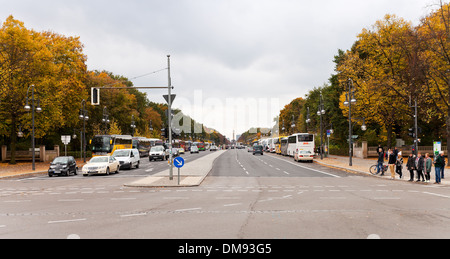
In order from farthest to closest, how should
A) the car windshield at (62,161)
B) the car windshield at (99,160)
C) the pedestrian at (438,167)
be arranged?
the car windshield at (62,161) → the car windshield at (99,160) → the pedestrian at (438,167)

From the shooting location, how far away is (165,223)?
325 inches

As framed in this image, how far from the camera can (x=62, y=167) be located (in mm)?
26391

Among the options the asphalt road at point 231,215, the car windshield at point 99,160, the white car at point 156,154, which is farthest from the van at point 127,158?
the asphalt road at point 231,215

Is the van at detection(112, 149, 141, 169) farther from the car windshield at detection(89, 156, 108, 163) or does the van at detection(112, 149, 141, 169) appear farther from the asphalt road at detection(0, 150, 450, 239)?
the asphalt road at detection(0, 150, 450, 239)

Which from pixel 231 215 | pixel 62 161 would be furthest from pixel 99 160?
pixel 231 215

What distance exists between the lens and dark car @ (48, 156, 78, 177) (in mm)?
26234

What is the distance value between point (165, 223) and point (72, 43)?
45.1 m

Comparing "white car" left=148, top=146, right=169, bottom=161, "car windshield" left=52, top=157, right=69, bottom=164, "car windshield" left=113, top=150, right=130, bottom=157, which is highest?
"car windshield" left=113, top=150, right=130, bottom=157

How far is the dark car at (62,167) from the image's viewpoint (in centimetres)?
2623

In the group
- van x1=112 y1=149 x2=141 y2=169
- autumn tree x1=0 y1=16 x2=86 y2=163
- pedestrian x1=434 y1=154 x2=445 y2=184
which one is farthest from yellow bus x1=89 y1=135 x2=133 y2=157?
pedestrian x1=434 y1=154 x2=445 y2=184

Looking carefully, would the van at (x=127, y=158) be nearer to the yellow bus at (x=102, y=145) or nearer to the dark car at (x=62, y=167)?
the dark car at (x=62, y=167)

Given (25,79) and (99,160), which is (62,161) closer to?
(99,160)
